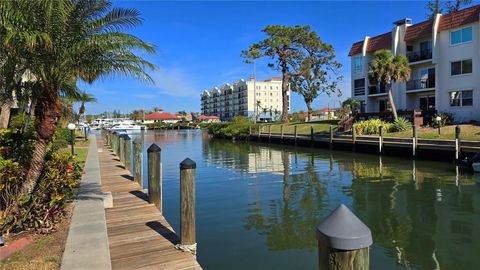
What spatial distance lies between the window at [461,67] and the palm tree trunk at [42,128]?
116 feet

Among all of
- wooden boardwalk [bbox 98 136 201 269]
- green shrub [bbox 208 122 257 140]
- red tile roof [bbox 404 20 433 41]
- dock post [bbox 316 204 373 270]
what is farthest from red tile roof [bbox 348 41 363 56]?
dock post [bbox 316 204 373 270]

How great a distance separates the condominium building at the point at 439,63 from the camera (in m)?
33.4

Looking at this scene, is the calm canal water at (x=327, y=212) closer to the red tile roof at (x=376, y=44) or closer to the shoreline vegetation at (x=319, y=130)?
the shoreline vegetation at (x=319, y=130)

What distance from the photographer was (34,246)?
20.6 feet

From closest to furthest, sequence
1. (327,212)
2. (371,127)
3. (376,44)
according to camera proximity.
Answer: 1. (327,212)
2. (371,127)
3. (376,44)

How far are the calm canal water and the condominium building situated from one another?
15294 mm

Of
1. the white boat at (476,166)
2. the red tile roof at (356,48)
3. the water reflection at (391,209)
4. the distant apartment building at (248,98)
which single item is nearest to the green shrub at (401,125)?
the water reflection at (391,209)

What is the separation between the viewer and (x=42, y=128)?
23.8 feet

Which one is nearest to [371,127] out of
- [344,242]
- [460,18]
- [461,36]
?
[461,36]

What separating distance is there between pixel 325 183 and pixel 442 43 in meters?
25.9

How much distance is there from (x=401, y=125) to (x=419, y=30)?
39.6 ft

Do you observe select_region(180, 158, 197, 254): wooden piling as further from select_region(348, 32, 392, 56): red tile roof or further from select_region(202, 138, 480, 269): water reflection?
select_region(348, 32, 392, 56): red tile roof

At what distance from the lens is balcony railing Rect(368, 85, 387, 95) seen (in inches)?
1681

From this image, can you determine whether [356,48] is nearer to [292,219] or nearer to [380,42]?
[380,42]
